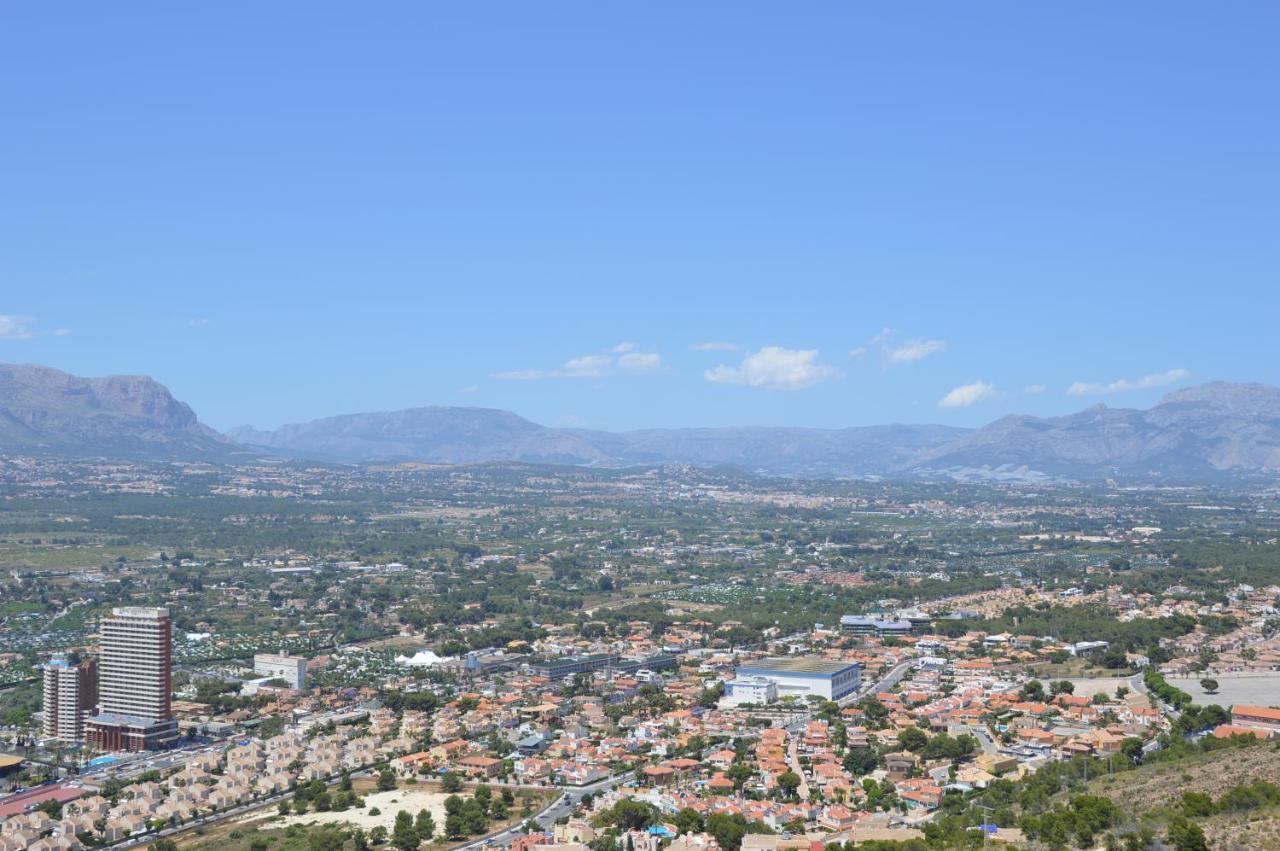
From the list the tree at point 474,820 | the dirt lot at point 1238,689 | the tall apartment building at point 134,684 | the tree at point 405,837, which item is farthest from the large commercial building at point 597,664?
the tree at point 405,837

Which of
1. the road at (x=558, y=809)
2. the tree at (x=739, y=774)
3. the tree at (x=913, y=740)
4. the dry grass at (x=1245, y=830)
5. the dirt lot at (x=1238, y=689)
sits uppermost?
the dry grass at (x=1245, y=830)

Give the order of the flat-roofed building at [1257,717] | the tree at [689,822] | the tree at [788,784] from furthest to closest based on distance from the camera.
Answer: the flat-roofed building at [1257,717]
the tree at [788,784]
the tree at [689,822]

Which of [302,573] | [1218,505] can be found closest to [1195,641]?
[302,573]

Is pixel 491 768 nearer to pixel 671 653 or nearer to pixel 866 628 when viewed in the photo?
pixel 671 653

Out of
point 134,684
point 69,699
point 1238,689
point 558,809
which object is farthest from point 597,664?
point 1238,689

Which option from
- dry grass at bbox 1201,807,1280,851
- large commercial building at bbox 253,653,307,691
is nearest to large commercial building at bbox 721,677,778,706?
large commercial building at bbox 253,653,307,691

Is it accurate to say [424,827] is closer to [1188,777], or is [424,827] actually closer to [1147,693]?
[1188,777]

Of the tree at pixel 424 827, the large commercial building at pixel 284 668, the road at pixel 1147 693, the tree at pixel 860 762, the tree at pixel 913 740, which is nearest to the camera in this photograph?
the tree at pixel 424 827

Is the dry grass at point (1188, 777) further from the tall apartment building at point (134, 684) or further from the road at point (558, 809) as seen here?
the tall apartment building at point (134, 684)
